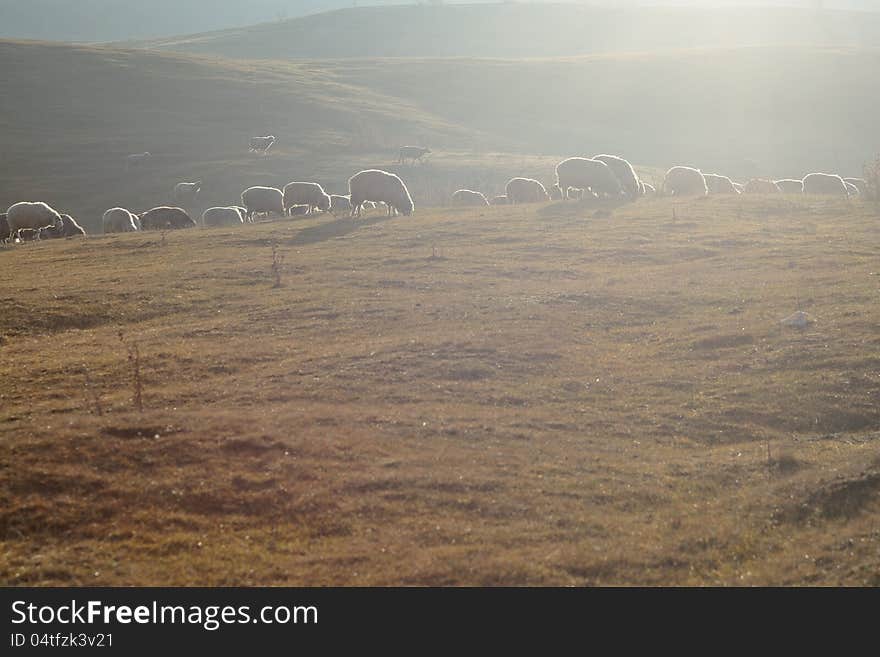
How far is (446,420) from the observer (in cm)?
1248

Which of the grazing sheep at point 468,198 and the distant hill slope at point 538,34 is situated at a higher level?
the distant hill slope at point 538,34

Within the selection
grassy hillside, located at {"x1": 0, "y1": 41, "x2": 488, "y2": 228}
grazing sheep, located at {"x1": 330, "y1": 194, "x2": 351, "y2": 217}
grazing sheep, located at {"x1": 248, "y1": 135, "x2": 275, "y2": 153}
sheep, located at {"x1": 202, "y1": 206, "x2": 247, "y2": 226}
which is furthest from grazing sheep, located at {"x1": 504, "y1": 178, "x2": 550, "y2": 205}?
grazing sheep, located at {"x1": 248, "y1": 135, "x2": 275, "y2": 153}

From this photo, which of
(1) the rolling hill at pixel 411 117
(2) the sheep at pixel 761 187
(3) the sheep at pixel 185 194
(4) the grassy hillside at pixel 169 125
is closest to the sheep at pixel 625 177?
(2) the sheep at pixel 761 187

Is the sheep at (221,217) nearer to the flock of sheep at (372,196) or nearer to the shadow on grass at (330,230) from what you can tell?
the flock of sheep at (372,196)

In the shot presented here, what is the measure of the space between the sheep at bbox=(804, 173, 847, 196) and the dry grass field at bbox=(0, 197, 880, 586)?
17.7 m

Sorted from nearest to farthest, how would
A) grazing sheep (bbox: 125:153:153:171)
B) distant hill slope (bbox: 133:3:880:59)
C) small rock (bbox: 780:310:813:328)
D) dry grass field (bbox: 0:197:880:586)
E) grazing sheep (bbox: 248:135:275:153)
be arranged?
1. dry grass field (bbox: 0:197:880:586)
2. small rock (bbox: 780:310:813:328)
3. grazing sheep (bbox: 125:153:153:171)
4. grazing sheep (bbox: 248:135:275:153)
5. distant hill slope (bbox: 133:3:880:59)

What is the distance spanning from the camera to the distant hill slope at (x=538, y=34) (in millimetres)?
158125

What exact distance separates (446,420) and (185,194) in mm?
39757

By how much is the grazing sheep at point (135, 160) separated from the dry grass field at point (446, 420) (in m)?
33.6

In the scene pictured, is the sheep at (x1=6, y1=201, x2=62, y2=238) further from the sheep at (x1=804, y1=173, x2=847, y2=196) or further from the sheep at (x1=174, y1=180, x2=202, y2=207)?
the sheep at (x1=804, y1=173, x2=847, y2=196)

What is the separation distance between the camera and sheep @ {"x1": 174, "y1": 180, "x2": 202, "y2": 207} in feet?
160

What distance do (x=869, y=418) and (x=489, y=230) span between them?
17.5 m

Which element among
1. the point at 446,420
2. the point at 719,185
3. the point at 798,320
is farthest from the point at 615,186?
the point at 446,420

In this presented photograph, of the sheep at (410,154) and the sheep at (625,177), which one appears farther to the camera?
the sheep at (410,154)
